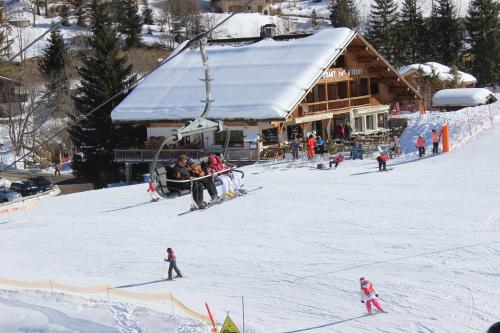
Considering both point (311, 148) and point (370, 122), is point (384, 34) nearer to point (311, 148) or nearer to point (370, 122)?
point (370, 122)

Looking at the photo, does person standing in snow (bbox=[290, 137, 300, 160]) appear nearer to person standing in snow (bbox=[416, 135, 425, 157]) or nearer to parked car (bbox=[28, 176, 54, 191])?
person standing in snow (bbox=[416, 135, 425, 157])

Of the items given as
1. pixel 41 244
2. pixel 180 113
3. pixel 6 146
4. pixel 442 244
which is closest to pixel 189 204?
pixel 41 244

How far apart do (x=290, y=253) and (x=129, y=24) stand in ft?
207

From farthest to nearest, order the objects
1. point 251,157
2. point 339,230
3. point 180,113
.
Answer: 1. point 180,113
2. point 251,157
3. point 339,230

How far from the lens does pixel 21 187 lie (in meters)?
38.7

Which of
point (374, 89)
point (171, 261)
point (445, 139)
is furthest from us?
point (374, 89)

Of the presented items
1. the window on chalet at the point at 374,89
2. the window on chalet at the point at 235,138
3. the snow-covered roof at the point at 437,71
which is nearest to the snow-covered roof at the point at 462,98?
the window on chalet at the point at 374,89

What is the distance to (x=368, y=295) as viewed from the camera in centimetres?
1307

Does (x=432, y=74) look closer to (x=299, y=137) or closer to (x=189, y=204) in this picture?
(x=299, y=137)

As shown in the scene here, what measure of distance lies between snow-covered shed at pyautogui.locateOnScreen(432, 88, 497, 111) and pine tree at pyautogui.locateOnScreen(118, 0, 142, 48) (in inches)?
1427

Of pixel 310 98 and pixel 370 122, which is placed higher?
pixel 310 98

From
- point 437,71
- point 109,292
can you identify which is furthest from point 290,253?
point 437,71

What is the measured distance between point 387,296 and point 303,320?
1748 millimetres

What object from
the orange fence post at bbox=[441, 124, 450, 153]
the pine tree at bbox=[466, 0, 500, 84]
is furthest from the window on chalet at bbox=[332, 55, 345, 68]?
the pine tree at bbox=[466, 0, 500, 84]
